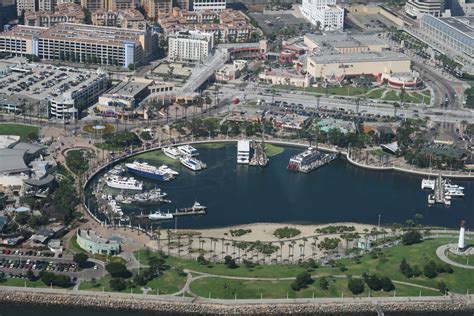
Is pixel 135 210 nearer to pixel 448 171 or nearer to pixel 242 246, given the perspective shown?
pixel 242 246

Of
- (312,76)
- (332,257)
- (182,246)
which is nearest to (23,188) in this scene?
(182,246)

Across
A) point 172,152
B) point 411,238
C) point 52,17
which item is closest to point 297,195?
point 172,152

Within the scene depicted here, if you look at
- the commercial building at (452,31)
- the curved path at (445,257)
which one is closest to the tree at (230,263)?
the curved path at (445,257)

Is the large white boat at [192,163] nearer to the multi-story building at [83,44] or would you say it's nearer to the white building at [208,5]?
the multi-story building at [83,44]

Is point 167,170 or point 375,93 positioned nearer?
point 167,170

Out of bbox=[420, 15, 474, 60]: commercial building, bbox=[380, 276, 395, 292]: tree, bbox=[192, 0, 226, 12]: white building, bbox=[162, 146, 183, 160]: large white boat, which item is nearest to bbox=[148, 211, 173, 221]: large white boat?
bbox=[162, 146, 183, 160]: large white boat

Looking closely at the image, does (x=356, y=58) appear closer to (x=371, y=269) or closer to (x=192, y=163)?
(x=192, y=163)

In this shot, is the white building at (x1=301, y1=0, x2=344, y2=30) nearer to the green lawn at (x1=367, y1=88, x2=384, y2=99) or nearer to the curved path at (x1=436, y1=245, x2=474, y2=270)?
the green lawn at (x1=367, y1=88, x2=384, y2=99)
